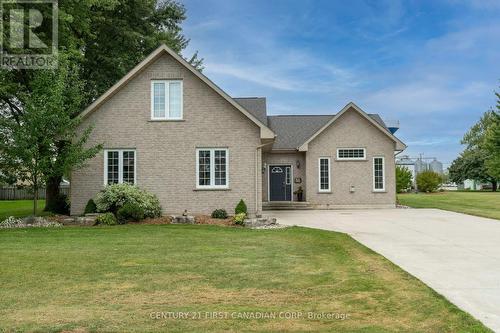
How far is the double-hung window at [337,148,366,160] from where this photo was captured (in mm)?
25375

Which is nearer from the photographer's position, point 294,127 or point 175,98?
point 175,98

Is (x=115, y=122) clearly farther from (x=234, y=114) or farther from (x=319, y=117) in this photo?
(x=319, y=117)

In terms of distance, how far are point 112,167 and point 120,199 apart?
6.84ft

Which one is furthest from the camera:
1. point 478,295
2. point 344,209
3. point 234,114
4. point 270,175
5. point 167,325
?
point 270,175

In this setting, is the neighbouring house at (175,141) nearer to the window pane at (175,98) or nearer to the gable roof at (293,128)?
the window pane at (175,98)

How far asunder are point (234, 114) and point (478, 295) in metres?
13.3

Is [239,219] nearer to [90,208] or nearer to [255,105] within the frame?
[90,208]

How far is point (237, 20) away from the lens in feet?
67.9

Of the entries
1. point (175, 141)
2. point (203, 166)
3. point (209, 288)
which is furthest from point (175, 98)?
point (209, 288)

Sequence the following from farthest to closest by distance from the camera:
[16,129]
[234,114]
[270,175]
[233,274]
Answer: [270,175] → [234,114] → [16,129] → [233,274]

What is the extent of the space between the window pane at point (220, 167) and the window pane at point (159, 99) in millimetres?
2815

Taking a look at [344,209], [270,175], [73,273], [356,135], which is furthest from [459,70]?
[73,273]

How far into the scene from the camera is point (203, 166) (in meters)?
18.5

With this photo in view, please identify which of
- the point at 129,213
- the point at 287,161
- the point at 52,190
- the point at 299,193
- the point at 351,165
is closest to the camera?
the point at 129,213
